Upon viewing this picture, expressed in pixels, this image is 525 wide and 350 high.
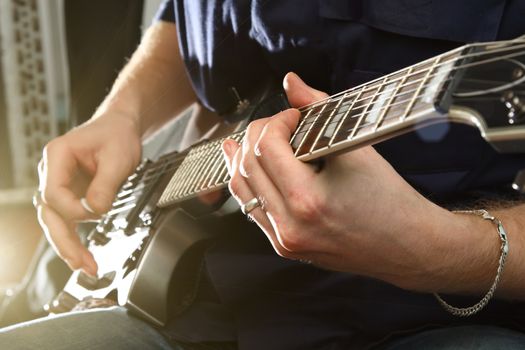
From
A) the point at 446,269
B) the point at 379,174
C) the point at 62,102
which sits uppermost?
the point at 379,174

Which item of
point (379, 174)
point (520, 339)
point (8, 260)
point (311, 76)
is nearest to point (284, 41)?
point (311, 76)

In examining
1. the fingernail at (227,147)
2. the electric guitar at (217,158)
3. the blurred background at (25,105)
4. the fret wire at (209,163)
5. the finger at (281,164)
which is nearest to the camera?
the electric guitar at (217,158)

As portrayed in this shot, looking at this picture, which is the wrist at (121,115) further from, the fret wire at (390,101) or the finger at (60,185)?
the fret wire at (390,101)

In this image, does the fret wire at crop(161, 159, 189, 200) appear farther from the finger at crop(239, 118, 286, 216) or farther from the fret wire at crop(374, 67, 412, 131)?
the fret wire at crop(374, 67, 412, 131)

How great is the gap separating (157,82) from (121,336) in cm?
51

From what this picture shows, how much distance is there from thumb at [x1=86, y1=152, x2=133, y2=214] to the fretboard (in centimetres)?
32

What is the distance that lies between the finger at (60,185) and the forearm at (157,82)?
0.57ft

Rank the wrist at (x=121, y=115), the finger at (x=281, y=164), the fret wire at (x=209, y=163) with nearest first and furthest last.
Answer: the finger at (x=281, y=164) < the fret wire at (x=209, y=163) < the wrist at (x=121, y=115)

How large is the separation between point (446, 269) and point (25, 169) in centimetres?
171

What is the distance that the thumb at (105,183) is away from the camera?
0.98 m

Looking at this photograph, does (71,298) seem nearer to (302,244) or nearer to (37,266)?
(37,266)

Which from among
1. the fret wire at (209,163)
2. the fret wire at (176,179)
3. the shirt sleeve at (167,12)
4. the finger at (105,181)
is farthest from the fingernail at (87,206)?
the shirt sleeve at (167,12)

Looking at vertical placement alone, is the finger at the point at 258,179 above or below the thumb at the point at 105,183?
above

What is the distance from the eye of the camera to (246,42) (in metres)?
0.91
